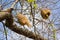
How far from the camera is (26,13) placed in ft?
9.39

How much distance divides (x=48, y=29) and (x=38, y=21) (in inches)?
6.7

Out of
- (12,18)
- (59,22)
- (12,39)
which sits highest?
(12,18)

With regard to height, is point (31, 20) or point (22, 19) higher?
point (22, 19)

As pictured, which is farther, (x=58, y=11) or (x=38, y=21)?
(x=58, y=11)

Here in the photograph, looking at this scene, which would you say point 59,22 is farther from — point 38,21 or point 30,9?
point 30,9

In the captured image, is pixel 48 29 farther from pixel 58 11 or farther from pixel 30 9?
pixel 58 11

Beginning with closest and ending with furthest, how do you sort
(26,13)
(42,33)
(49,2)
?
(26,13) < (42,33) < (49,2)

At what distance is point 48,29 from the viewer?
3002 mm

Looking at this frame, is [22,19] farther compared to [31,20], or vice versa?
[31,20]

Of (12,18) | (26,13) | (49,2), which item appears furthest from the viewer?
(49,2)

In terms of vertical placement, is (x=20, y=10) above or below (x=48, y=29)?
above

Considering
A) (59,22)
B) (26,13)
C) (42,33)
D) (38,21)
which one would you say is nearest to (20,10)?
(26,13)

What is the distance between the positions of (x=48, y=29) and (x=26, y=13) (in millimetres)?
383

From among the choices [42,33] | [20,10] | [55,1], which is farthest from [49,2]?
[20,10]
